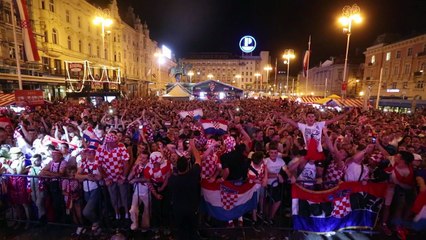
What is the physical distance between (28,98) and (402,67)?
51.7 meters

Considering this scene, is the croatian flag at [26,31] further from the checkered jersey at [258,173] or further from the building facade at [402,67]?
the building facade at [402,67]

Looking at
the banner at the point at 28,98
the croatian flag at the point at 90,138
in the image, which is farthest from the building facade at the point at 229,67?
the croatian flag at the point at 90,138

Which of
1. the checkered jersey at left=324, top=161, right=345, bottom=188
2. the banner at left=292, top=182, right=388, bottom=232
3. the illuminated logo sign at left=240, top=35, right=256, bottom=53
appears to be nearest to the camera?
the banner at left=292, top=182, right=388, bottom=232

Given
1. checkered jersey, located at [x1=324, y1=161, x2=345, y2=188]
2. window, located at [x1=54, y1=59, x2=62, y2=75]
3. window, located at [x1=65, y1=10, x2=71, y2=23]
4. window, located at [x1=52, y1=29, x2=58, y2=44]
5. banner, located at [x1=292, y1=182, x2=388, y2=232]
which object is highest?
window, located at [x1=65, y1=10, x2=71, y2=23]

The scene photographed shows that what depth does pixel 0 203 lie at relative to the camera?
226 inches

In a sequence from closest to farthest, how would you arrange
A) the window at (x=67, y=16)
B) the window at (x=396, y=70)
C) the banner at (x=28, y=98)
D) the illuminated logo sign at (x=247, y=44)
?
the banner at (x=28, y=98)
the window at (x=67, y=16)
the illuminated logo sign at (x=247, y=44)
the window at (x=396, y=70)

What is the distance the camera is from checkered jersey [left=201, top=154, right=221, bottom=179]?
579 centimetres

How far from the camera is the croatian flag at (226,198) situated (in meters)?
5.26

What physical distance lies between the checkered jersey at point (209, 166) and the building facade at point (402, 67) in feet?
114

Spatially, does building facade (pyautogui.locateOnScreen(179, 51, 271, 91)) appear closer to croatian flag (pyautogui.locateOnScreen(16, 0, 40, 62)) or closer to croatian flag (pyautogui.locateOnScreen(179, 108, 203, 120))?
croatian flag (pyautogui.locateOnScreen(16, 0, 40, 62))

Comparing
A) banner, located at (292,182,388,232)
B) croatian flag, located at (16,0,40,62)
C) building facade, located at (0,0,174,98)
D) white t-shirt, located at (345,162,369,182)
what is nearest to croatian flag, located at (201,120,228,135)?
banner, located at (292,182,388,232)

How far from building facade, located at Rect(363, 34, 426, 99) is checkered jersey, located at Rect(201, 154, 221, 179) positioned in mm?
34652

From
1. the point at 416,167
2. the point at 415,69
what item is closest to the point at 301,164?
the point at 416,167

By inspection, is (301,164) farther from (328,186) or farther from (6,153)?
(6,153)
